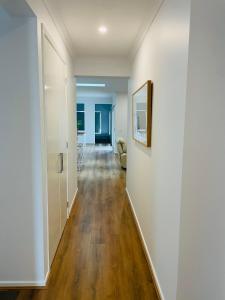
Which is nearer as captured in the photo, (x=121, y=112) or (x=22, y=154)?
(x=22, y=154)

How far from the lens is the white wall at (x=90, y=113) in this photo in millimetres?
13102

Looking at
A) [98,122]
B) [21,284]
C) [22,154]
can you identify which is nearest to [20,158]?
[22,154]

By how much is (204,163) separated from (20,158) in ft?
4.80

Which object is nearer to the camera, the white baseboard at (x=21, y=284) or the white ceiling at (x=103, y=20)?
the white baseboard at (x=21, y=284)

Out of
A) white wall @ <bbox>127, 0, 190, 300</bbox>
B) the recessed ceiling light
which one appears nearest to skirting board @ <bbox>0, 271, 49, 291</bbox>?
white wall @ <bbox>127, 0, 190, 300</bbox>

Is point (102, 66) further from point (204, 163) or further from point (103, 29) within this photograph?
point (204, 163)

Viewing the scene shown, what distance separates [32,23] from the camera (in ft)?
6.14

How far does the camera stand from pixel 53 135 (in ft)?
8.12

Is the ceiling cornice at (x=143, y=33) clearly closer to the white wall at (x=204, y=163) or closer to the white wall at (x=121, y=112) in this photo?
the white wall at (x=204, y=163)

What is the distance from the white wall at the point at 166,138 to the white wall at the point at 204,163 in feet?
0.18

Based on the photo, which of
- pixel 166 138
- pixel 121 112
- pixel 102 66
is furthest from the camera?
pixel 121 112

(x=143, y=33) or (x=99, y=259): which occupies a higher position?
(x=143, y=33)

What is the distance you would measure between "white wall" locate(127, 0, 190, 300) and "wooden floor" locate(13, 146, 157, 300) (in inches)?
10.1

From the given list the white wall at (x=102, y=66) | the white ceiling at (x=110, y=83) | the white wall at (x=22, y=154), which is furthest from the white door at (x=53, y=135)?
the white ceiling at (x=110, y=83)
